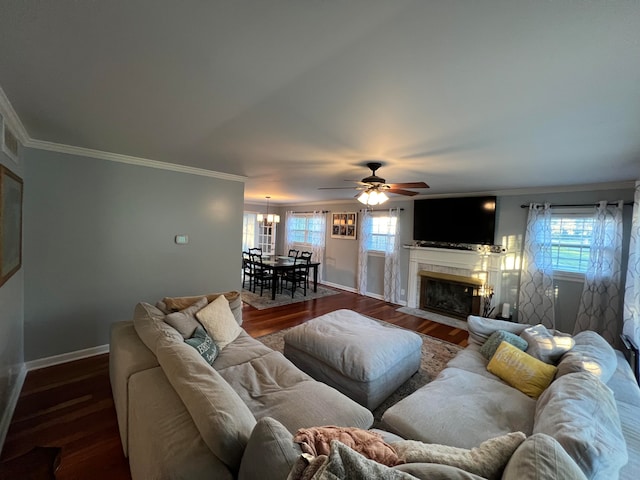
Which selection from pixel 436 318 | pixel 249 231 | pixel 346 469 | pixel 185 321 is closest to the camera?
pixel 346 469

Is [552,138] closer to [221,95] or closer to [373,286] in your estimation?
[221,95]

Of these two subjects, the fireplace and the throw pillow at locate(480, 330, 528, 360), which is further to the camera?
the fireplace

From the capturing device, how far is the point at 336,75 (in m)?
1.38

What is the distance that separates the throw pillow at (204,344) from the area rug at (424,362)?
1.31 meters

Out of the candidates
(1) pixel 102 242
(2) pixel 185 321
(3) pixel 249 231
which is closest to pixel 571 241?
(2) pixel 185 321

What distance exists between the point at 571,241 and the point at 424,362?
304 cm

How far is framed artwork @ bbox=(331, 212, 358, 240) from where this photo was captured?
22.5ft

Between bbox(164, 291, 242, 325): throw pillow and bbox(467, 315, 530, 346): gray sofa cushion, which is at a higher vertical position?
bbox(164, 291, 242, 325): throw pillow

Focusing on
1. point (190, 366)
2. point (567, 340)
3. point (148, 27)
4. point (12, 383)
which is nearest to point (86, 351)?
point (12, 383)

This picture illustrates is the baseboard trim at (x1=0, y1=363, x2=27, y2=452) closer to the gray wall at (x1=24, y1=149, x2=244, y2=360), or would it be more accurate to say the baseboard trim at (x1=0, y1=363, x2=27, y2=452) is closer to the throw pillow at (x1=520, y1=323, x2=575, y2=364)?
the gray wall at (x1=24, y1=149, x2=244, y2=360)

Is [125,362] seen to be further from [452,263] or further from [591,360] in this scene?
[452,263]

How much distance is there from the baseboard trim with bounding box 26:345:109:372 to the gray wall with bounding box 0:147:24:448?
0.16 meters

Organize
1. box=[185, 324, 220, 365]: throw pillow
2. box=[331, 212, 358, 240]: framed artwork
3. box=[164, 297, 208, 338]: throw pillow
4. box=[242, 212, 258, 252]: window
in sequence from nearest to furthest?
1. box=[185, 324, 220, 365]: throw pillow
2. box=[164, 297, 208, 338]: throw pillow
3. box=[331, 212, 358, 240]: framed artwork
4. box=[242, 212, 258, 252]: window

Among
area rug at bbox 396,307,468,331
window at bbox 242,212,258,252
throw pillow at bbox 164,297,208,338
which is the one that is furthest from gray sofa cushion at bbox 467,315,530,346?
window at bbox 242,212,258,252
